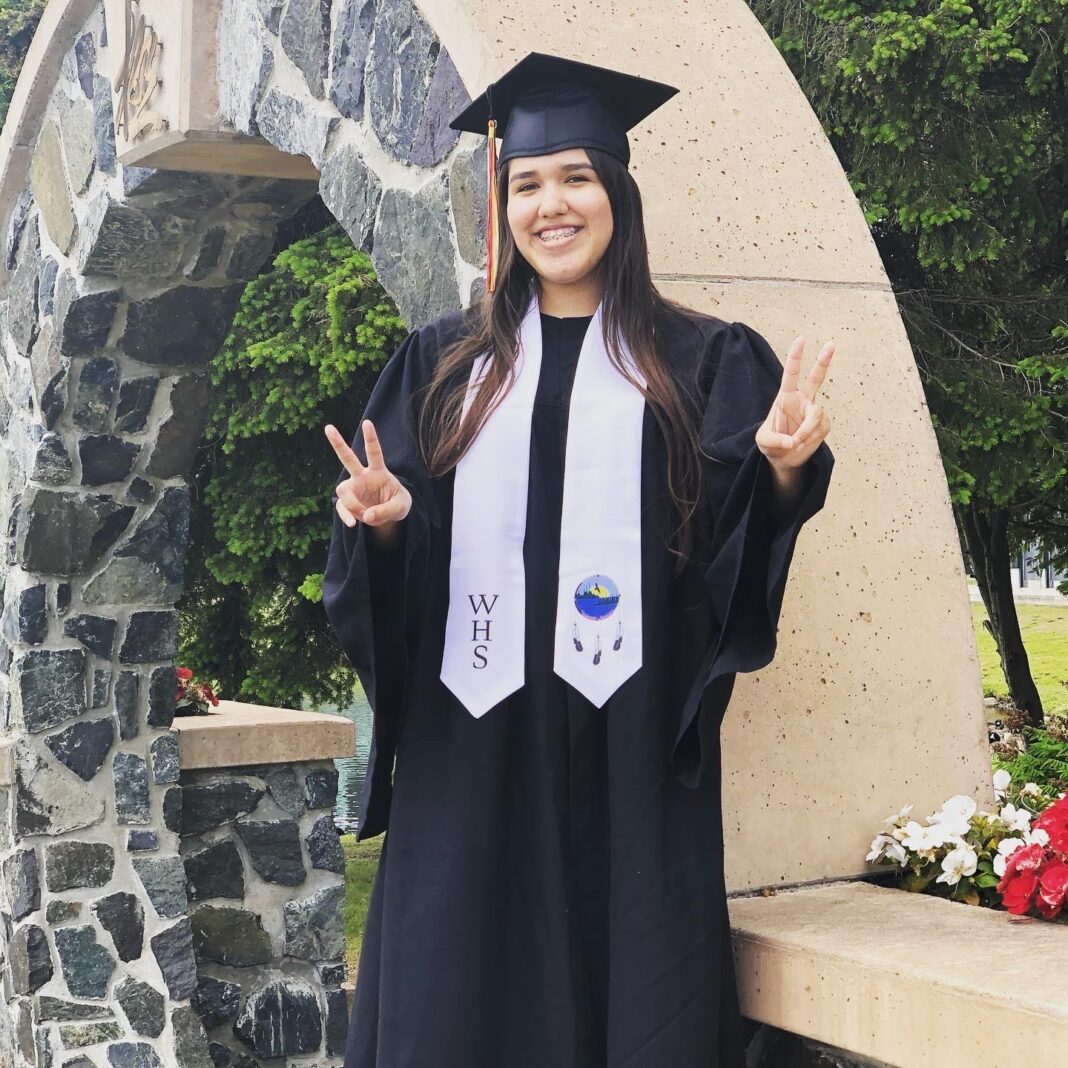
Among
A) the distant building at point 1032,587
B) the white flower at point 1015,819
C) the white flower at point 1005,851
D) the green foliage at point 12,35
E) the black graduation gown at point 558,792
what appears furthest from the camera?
the distant building at point 1032,587

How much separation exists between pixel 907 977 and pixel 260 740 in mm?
4409

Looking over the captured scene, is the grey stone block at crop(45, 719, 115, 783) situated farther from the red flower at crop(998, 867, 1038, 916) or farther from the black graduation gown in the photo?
the red flower at crop(998, 867, 1038, 916)

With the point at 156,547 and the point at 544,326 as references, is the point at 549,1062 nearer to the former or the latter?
the point at 544,326

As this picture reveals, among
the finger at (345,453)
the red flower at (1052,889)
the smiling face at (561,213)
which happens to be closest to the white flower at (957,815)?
the red flower at (1052,889)

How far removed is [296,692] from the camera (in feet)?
30.7

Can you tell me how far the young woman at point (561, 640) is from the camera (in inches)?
77.2

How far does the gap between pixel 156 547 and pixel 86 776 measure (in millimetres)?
928

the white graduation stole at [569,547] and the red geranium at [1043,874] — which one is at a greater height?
the white graduation stole at [569,547]

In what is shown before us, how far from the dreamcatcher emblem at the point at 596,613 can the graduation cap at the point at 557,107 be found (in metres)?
0.48

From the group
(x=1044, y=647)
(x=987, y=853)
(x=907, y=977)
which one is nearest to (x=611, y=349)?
(x=907, y=977)

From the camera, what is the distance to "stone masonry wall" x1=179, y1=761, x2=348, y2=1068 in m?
5.96

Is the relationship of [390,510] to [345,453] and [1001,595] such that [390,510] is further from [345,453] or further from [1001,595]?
[1001,595]

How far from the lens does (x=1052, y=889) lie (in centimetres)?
210

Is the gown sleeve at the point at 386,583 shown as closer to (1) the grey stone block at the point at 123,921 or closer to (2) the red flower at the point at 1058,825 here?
(2) the red flower at the point at 1058,825
